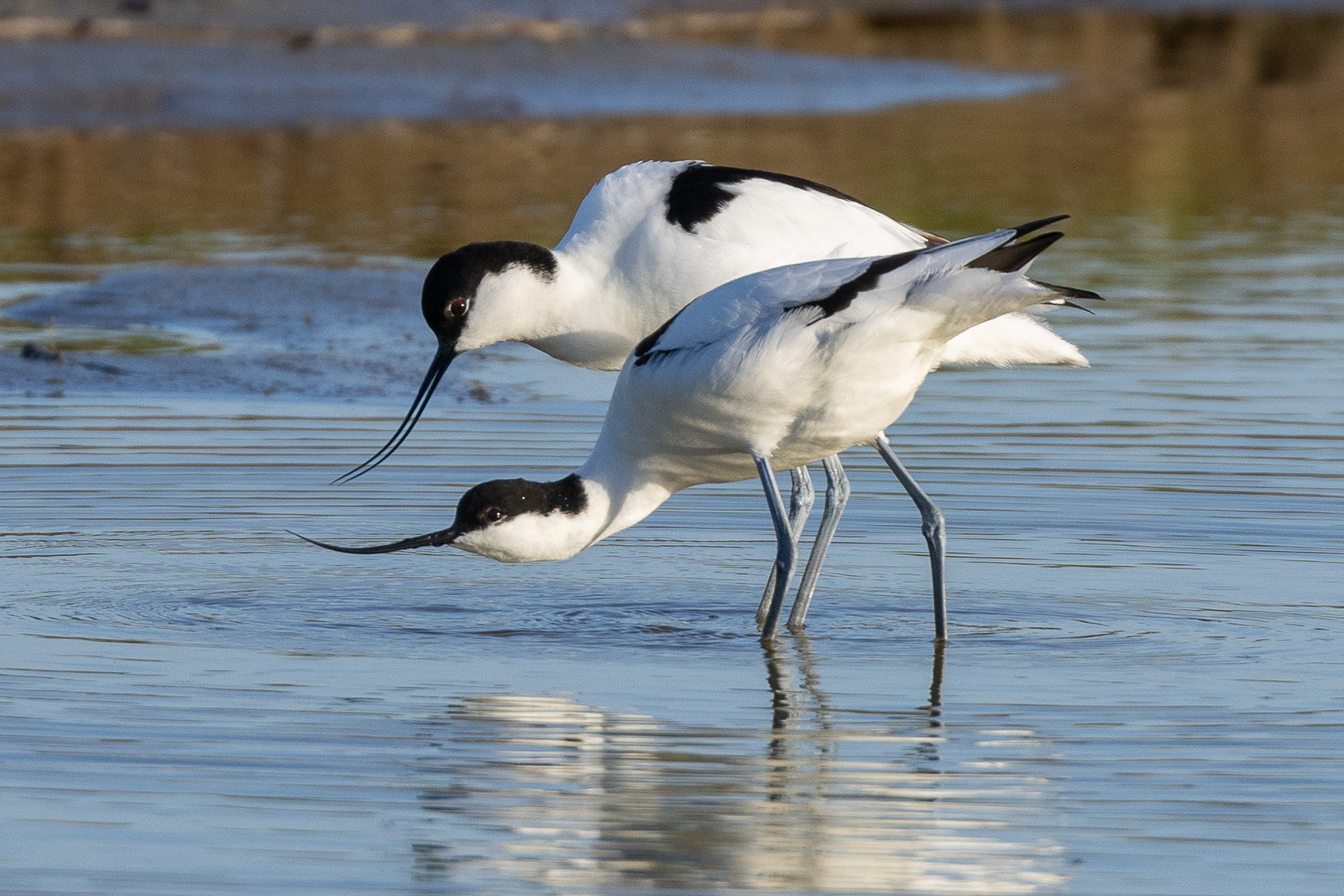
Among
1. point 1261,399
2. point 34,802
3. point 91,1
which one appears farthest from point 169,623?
point 91,1

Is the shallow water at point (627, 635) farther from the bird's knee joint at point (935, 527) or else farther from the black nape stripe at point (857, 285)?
the black nape stripe at point (857, 285)

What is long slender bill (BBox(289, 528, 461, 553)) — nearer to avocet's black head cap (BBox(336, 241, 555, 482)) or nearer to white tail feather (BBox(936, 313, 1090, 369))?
avocet's black head cap (BBox(336, 241, 555, 482))

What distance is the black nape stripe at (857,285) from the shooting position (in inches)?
222

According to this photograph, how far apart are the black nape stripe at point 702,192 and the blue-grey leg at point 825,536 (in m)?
0.76

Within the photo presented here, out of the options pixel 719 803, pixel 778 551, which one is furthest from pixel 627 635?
pixel 719 803

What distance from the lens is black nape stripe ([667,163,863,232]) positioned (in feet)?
21.3

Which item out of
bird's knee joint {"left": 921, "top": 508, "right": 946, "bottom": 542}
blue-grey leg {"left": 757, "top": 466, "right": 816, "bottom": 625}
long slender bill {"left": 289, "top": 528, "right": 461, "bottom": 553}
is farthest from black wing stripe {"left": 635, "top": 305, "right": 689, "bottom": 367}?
bird's knee joint {"left": 921, "top": 508, "right": 946, "bottom": 542}

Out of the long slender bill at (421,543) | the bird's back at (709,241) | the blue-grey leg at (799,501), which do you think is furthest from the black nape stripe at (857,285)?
the long slender bill at (421,543)

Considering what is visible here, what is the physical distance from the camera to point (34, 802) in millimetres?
4543

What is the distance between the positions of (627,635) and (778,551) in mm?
502

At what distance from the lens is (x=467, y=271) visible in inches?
254

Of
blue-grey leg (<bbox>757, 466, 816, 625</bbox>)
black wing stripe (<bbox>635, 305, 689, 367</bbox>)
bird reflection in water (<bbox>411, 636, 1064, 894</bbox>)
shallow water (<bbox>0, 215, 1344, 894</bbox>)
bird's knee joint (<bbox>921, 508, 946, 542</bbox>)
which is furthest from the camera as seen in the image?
blue-grey leg (<bbox>757, 466, 816, 625</bbox>)

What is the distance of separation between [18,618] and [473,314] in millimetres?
1469

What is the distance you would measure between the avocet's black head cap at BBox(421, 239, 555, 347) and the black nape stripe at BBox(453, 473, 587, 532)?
60cm
